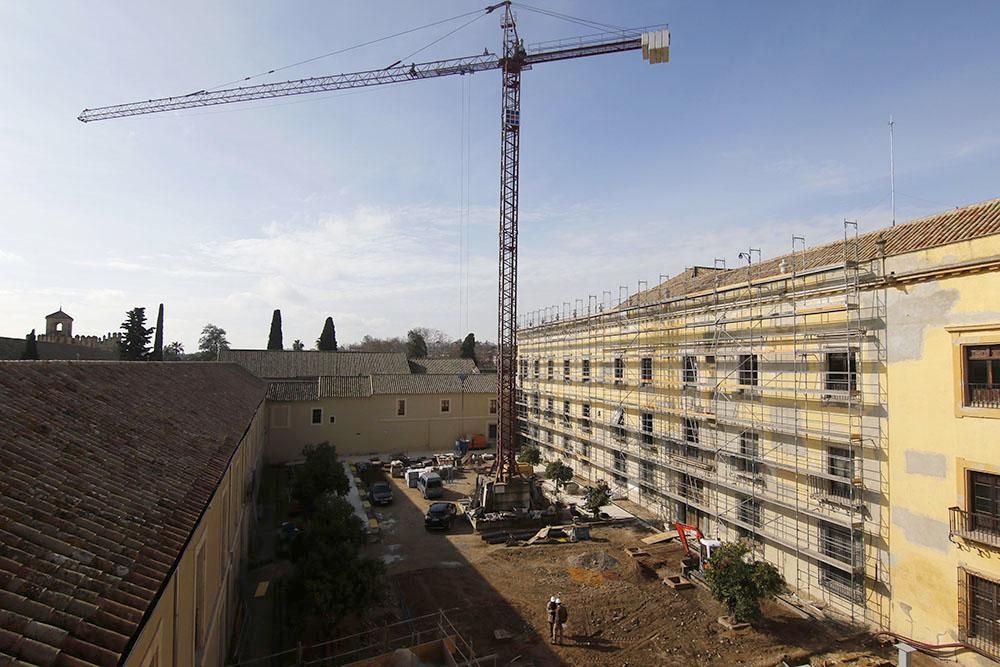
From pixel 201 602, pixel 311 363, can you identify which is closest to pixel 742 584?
pixel 201 602

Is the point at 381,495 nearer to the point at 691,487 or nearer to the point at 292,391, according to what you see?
the point at 292,391

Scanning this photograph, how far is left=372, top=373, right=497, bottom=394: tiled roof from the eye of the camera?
41.6 metres

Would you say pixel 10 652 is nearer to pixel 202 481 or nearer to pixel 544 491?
pixel 202 481

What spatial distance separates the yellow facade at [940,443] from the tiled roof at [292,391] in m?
35.0

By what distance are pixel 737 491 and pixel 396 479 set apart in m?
21.6

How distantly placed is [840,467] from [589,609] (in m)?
9.01

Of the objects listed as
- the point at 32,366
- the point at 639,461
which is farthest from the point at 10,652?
the point at 639,461

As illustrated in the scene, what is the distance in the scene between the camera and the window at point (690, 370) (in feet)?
74.7

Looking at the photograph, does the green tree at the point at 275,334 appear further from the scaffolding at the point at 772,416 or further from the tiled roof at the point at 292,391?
the scaffolding at the point at 772,416

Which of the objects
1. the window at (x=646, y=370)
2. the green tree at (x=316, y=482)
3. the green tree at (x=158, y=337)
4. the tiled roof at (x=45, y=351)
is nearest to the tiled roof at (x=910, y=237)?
the window at (x=646, y=370)

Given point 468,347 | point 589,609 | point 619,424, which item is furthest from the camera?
point 468,347

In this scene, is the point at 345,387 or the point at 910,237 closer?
the point at 910,237

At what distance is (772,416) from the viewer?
18.3 meters

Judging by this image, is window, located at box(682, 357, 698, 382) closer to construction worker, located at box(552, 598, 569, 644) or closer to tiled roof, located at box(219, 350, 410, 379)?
construction worker, located at box(552, 598, 569, 644)
